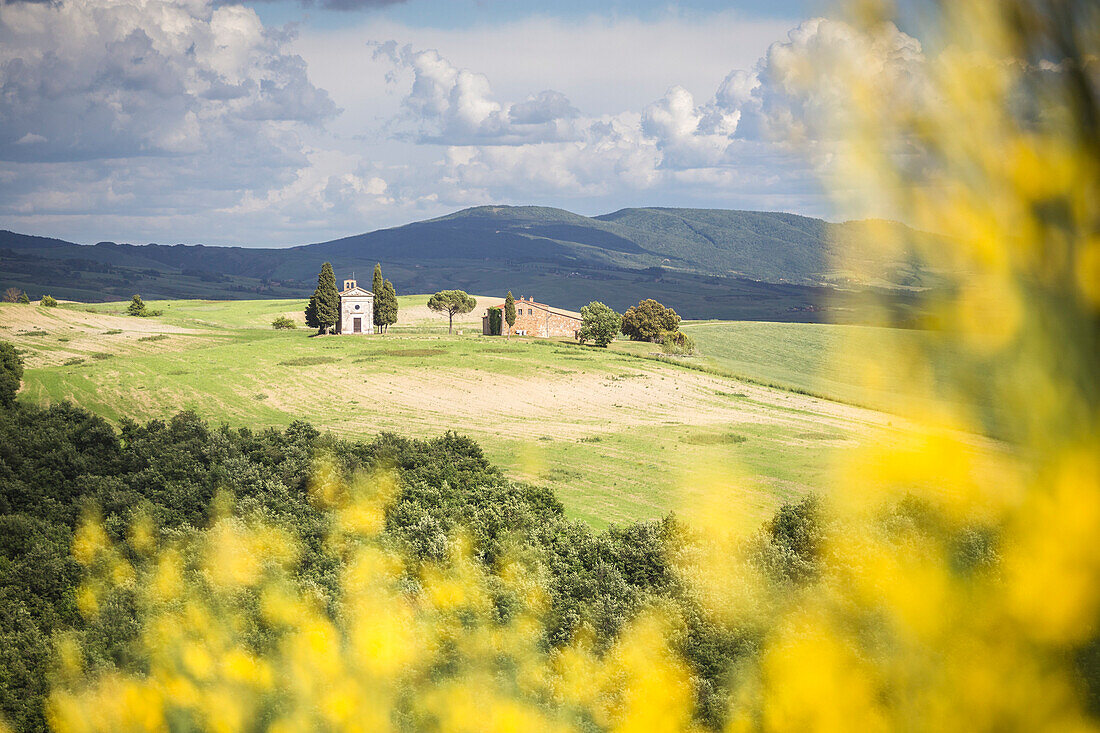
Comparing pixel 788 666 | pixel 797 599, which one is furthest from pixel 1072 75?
pixel 797 599

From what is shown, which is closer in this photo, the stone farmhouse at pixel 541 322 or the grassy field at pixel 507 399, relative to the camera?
the grassy field at pixel 507 399

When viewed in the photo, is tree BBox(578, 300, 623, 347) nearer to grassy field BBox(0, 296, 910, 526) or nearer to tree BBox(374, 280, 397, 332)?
grassy field BBox(0, 296, 910, 526)

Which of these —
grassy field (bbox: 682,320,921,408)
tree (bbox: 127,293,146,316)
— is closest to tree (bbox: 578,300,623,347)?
grassy field (bbox: 682,320,921,408)

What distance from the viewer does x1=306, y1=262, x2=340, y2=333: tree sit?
3440 inches

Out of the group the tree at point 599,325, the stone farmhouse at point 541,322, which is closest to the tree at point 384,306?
the stone farmhouse at point 541,322

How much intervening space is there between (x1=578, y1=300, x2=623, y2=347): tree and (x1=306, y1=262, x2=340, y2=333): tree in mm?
26898

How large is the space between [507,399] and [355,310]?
144ft

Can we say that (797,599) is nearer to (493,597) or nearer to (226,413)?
(493,597)

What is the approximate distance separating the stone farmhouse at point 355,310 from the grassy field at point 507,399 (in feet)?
38.7

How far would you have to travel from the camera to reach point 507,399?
56.7 metres

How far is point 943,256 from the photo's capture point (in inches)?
73.8

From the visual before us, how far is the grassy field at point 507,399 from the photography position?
34688mm

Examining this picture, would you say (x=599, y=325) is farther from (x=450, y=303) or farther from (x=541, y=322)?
(x=450, y=303)

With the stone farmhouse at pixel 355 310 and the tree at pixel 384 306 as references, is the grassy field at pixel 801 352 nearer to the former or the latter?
the tree at pixel 384 306
